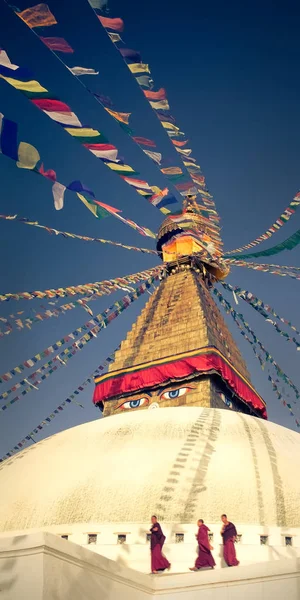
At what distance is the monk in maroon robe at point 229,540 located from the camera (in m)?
6.18

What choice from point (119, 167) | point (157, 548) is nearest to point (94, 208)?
point (119, 167)

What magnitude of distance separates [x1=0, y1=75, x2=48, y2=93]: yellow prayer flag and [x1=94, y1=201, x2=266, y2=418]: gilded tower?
6.17 m

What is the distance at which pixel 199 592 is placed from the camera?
17.1ft

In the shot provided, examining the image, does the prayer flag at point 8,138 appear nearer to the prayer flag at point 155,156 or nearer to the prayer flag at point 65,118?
the prayer flag at point 65,118

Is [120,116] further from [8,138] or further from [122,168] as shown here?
[8,138]

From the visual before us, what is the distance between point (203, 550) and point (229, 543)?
30 cm

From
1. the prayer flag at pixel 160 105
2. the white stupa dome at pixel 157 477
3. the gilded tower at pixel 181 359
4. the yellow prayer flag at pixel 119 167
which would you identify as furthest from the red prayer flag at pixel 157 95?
the white stupa dome at pixel 157 477

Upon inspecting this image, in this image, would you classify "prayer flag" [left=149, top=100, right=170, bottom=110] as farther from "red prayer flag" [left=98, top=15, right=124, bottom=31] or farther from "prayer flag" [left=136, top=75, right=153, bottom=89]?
"red prayer flag" [left=98, top=15, right=124, bottom=31]

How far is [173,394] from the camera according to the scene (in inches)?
531

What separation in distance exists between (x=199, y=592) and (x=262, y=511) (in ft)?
6.22

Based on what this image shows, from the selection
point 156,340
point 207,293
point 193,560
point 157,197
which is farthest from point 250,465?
point 207,293

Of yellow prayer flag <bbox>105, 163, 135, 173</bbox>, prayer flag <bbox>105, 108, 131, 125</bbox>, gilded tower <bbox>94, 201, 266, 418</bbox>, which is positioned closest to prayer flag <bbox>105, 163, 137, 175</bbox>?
yellow prayer flag <bbox>105, 163, 135, 173</bbox>

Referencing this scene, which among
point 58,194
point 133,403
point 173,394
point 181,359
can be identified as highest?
point 58,194

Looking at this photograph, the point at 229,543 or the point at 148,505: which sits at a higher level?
the point at 148,505
